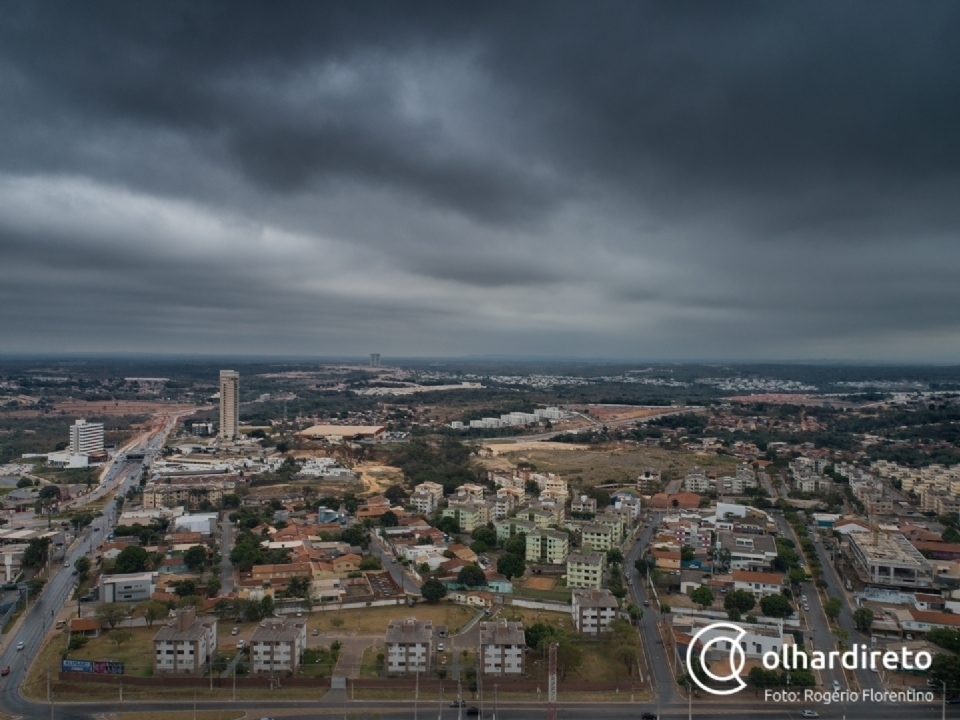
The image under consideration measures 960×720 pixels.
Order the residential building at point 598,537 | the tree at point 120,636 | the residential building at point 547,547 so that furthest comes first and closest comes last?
the residential building at point 598,537 → the residential building at point 547,547 → the tree at point 120,636

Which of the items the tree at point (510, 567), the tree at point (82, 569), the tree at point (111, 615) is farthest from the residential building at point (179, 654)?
the tree at point (510, 567)

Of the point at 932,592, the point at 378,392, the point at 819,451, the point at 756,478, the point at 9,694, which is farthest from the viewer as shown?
the point at 378,392

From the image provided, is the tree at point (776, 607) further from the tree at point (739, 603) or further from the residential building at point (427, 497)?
the residential building at point (427, 497)

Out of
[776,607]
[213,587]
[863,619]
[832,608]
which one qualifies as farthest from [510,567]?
[863,619]

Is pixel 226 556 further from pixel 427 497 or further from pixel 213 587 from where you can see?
pixel 427 497

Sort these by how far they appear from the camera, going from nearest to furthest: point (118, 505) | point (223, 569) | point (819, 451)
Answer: point (223, 569)
point (118, 505)
point (819, 451)

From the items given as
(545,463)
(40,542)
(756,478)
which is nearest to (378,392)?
(545,463)

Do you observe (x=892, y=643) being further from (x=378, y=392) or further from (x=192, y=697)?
(x=378, y=392)
